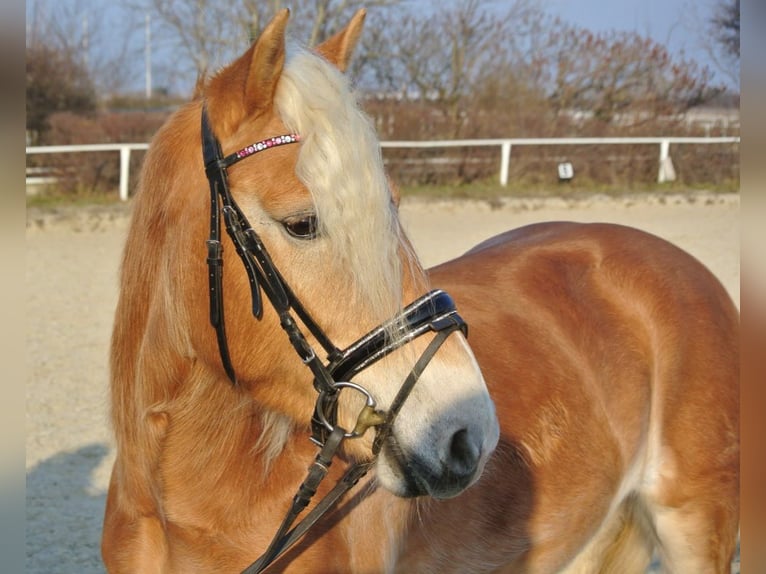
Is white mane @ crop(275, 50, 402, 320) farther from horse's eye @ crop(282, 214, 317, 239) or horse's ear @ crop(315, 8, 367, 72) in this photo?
horse's ear @ crop(315, 8, 367, 72)

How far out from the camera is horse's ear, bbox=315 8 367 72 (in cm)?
225

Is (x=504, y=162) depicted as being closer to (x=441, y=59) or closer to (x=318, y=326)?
(x=441, y=59)

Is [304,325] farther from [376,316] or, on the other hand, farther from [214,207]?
[214,207]

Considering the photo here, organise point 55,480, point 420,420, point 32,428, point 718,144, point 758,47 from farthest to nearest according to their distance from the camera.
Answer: point 718,144 < point 32,428 < point 55,480 < point 420,420 < point 758,47

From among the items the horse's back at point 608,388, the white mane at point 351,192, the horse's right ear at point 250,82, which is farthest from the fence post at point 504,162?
the white mane at point 351,192

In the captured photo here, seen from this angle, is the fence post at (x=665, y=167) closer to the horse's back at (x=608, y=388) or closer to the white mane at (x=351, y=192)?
the horse's back at (x=608, y=388)

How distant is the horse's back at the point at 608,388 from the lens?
9.46ft

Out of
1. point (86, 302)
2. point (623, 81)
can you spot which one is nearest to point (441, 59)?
point (623, 81)

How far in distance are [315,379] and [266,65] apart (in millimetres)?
702

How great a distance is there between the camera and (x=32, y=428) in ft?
19.9

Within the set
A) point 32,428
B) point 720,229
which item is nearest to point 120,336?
point 32,428

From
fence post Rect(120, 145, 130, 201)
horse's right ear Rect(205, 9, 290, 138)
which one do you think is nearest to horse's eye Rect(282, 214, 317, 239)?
horse's right ear Rect(205, 9, 290, 138)

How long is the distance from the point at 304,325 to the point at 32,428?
16.3 ft

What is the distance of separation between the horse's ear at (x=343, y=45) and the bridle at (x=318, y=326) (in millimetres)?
455
